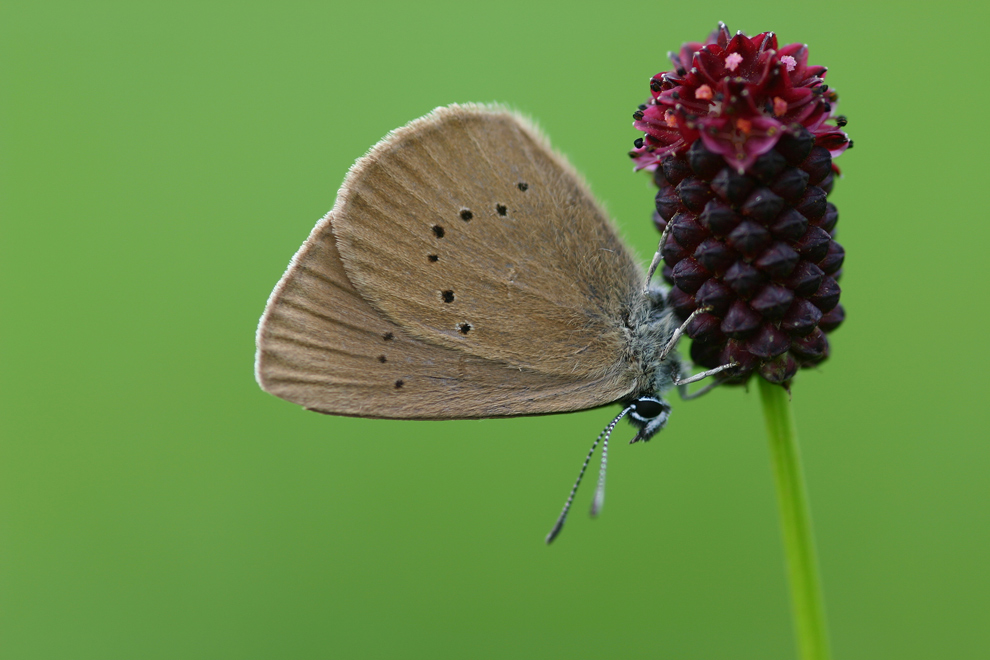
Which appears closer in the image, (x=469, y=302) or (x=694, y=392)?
(x=694, y=392)

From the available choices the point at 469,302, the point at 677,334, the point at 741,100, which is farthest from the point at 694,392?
the point at 741,100

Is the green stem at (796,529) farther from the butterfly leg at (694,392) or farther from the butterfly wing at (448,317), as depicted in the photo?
the butterfly wing at (448,317)

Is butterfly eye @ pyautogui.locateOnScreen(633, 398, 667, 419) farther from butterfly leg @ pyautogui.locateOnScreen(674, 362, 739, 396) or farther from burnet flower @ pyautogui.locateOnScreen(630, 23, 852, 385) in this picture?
burnet flower @ pyautogui.locateOnScreen(630, 23, 852, 385)

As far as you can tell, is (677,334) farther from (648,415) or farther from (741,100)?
(741,100)

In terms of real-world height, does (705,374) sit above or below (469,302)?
below

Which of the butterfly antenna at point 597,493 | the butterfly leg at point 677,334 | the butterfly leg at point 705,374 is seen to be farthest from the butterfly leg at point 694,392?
the butterfly antenna at point 597,493

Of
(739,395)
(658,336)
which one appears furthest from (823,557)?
(658,336)
